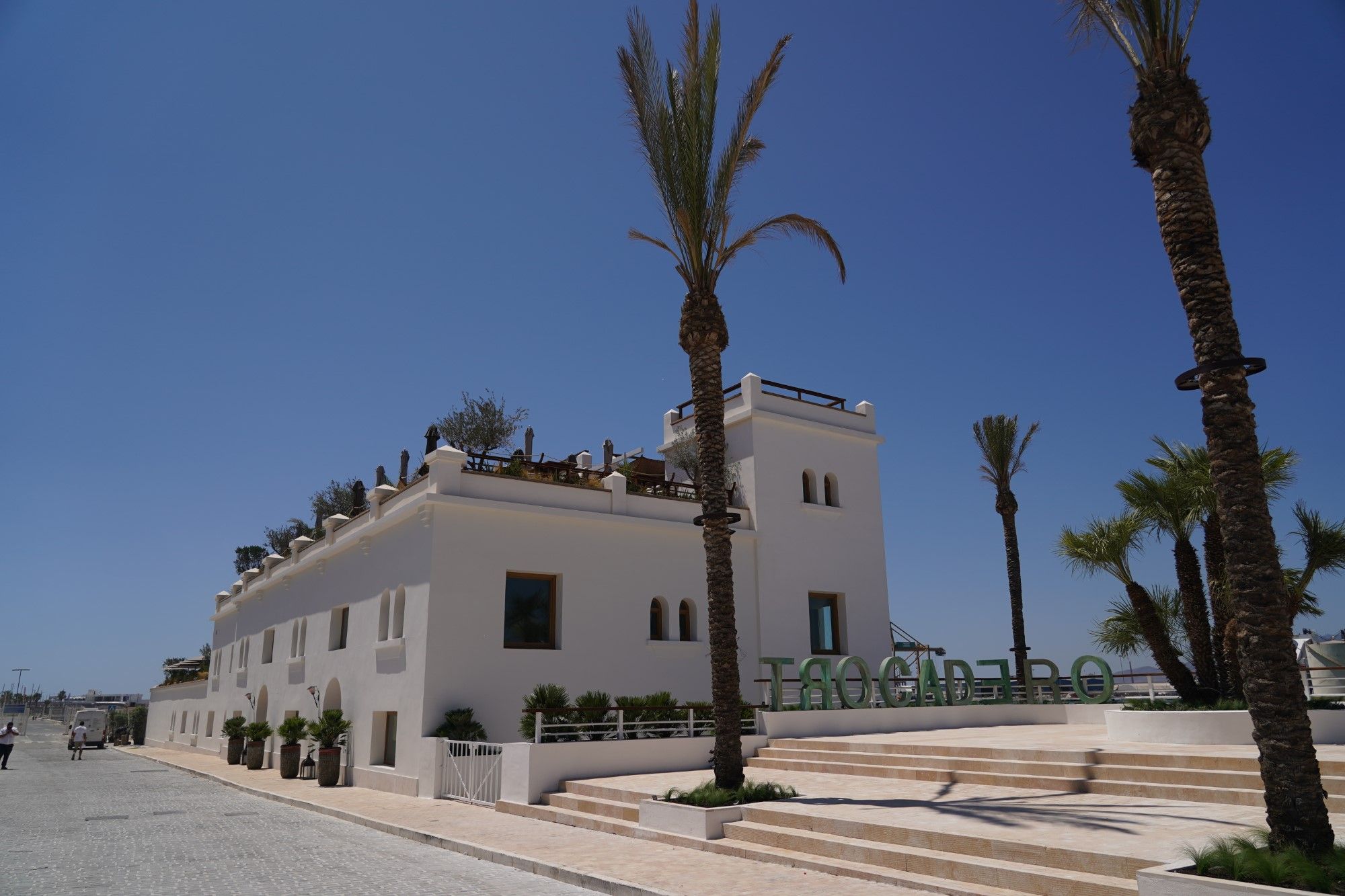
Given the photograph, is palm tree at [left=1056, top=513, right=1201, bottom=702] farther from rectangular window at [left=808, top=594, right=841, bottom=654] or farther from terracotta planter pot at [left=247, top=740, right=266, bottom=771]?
terracotta planter pot at [left=247, top=740, right=266, bottom=771]

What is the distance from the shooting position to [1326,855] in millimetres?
6402

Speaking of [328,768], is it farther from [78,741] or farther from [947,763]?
[78,741]

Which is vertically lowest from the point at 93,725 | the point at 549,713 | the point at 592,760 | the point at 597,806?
the point at 93,725

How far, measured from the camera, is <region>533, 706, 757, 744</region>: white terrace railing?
658 inches

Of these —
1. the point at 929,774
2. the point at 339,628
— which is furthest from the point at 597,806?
the point at 339,628

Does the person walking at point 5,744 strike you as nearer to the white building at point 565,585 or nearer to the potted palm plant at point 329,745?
the white building at point 565,585

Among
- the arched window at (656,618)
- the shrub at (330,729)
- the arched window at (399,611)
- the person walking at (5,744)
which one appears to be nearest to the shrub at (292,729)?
the shrub at (330,729)

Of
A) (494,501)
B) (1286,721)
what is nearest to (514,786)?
(494,501)

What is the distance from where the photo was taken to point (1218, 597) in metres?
15.1

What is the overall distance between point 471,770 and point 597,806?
4215 millimetres

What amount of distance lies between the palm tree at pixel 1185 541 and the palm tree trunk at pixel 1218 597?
11cm

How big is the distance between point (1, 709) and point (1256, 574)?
186 meters

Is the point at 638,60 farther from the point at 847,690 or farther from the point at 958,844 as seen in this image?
the point at 847,690

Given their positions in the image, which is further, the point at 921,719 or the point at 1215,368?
the point at 921,719
